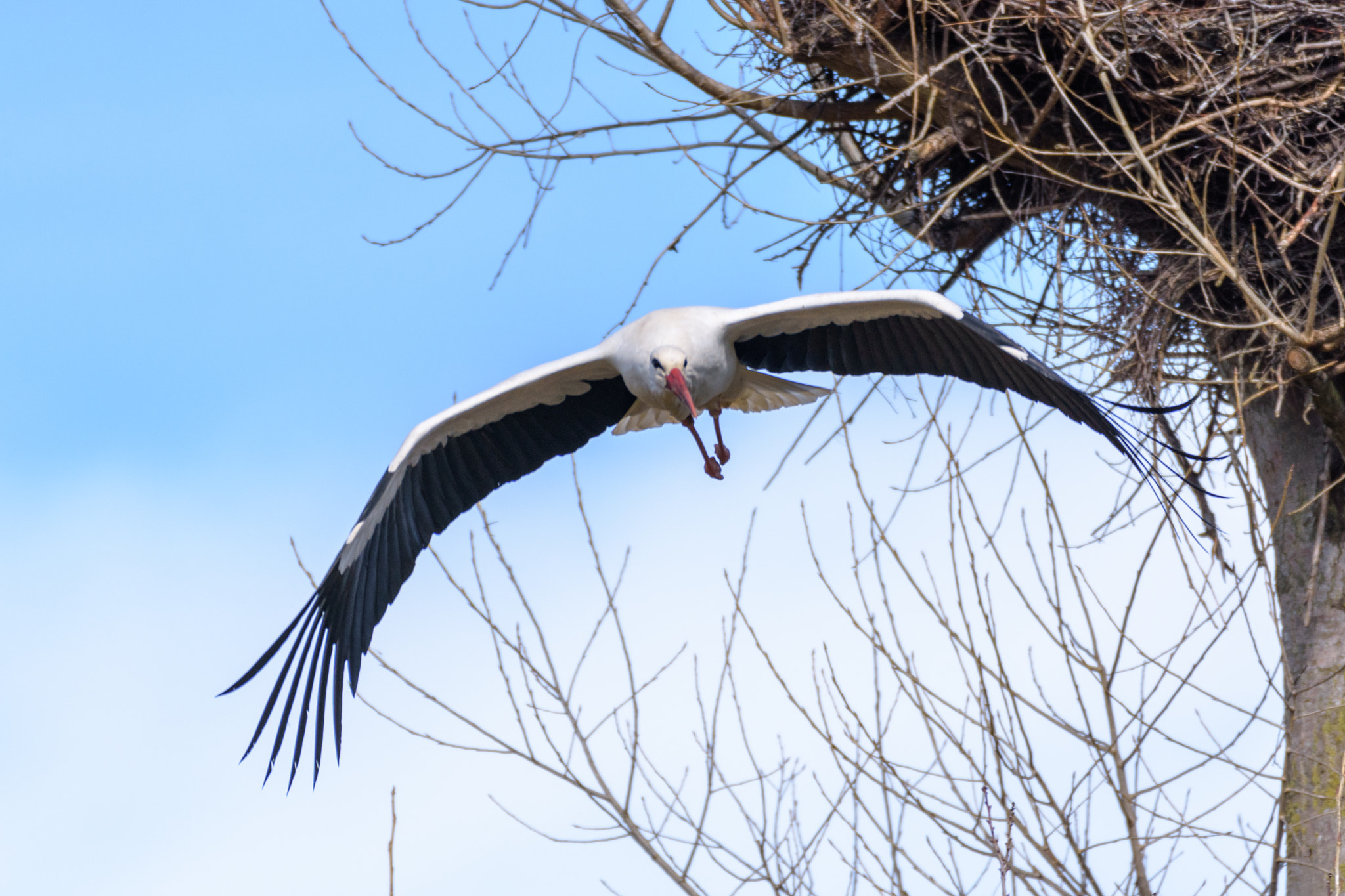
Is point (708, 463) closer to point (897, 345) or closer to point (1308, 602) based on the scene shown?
point (897, 345)

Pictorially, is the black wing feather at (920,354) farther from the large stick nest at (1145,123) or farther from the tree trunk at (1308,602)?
the tree trunk at (1308,602)

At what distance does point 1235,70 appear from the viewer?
4.05m

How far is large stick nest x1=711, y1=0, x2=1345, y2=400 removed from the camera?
416cm

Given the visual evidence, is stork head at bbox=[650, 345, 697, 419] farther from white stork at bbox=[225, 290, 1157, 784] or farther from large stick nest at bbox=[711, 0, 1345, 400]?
large stick nest at bbox=[711, 0, 1345, 400]

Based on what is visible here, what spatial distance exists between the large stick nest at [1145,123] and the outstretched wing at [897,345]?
1.08 ft

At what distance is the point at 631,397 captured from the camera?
4758 millimetres

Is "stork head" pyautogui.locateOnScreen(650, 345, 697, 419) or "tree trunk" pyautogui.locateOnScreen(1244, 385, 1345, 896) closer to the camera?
"tree trunk" pyautogui.locateOnScreen(1244, 385, 1345, 896)

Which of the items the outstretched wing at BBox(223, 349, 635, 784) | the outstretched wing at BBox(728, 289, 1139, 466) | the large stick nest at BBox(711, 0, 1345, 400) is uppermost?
the large stick nest at BBox(711, 0, 1345, 400)

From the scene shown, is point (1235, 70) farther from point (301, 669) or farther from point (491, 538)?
point (301, 669)

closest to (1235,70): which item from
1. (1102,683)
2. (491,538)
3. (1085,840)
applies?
(1102,683)

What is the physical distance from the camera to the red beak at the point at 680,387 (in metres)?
4.09

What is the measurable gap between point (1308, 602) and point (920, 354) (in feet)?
4.92

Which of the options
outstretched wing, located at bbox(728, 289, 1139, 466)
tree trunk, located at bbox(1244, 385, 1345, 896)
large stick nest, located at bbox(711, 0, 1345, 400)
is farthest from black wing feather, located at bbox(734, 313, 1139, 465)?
tree trunk, located at bbox(1244, 385, 1345, 896)

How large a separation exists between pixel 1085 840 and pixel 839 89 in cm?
280
